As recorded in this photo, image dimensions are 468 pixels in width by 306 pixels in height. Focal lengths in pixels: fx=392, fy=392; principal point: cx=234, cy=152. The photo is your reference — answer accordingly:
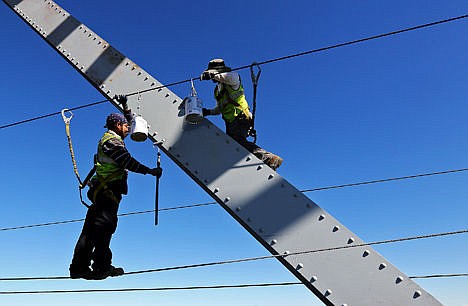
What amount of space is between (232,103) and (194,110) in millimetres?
767

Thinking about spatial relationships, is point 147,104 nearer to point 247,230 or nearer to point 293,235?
point 247,230

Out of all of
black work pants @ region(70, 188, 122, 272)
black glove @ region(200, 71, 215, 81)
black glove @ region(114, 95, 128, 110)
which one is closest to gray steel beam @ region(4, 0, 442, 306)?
black glove @ region(114, 95, 128, 110)

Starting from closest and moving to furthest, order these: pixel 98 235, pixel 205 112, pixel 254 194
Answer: pixel 254 194, pixel 98 235, pixel 205 112

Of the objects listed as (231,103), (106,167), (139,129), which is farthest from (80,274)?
(231,103)

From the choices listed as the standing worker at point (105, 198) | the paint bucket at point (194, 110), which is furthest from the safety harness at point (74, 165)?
the paint bucket at point (194, 110)

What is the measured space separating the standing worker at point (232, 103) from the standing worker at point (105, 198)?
3.14 ft

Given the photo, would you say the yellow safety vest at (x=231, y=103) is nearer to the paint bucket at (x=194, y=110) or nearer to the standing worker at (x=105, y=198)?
the paint bucket at (x=194, y=110)

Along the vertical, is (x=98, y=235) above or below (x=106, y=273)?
above

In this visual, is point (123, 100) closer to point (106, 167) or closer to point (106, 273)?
point (106, 167)

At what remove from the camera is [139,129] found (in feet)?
12.8

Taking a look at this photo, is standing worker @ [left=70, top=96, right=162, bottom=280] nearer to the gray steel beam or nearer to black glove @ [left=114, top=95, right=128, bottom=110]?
black glove @ [left=114, top=95, right=128, bottom=110]

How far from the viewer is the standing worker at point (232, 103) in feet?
14.3

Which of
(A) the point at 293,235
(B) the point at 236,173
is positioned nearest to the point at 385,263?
(A) the point at 293,235

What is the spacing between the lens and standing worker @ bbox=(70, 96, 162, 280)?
393 cm
